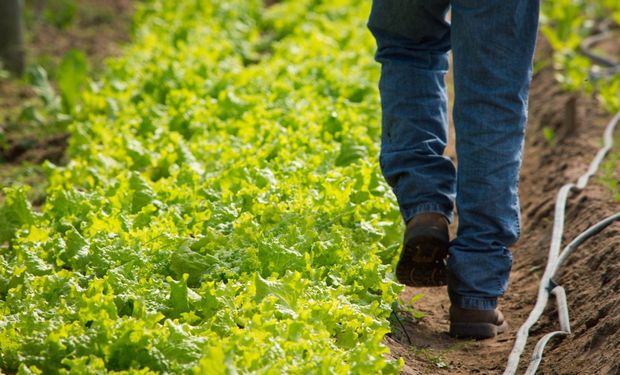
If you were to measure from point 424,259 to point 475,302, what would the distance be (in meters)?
0.25

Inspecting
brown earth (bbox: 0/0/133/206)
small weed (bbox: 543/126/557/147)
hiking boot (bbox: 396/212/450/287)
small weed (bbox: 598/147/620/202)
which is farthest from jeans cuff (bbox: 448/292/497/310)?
brown earth (bbox: 0/0/133/206)

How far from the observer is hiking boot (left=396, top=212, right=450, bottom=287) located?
3.79 m

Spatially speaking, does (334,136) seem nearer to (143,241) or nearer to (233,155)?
(233,155)

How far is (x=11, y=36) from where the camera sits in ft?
26.6

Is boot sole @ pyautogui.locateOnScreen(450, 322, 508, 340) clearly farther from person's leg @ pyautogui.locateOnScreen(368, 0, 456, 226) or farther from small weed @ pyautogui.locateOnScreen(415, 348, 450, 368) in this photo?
person's leg @ pyautogui.locateOnScreen(368, 0, 456, 226)

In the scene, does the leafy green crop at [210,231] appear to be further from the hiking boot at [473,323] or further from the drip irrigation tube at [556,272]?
the drip irrigation tube at [556,272]

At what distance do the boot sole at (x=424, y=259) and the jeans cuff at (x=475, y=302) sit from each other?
0.33 feet

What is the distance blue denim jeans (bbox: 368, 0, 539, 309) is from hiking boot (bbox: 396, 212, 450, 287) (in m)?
0.04

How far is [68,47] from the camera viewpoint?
936 centimetres

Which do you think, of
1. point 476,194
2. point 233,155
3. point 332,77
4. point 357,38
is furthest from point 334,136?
point 357,38

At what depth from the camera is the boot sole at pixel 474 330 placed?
3.89 meters

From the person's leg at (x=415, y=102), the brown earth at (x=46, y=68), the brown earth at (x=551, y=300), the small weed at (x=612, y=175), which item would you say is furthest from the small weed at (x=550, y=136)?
the brown earth at (x=46, y=68)

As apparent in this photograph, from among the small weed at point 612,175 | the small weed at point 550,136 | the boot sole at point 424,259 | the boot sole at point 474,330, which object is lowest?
the boot sole at point 474,330

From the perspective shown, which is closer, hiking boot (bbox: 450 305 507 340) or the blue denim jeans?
the blue denim jeans
